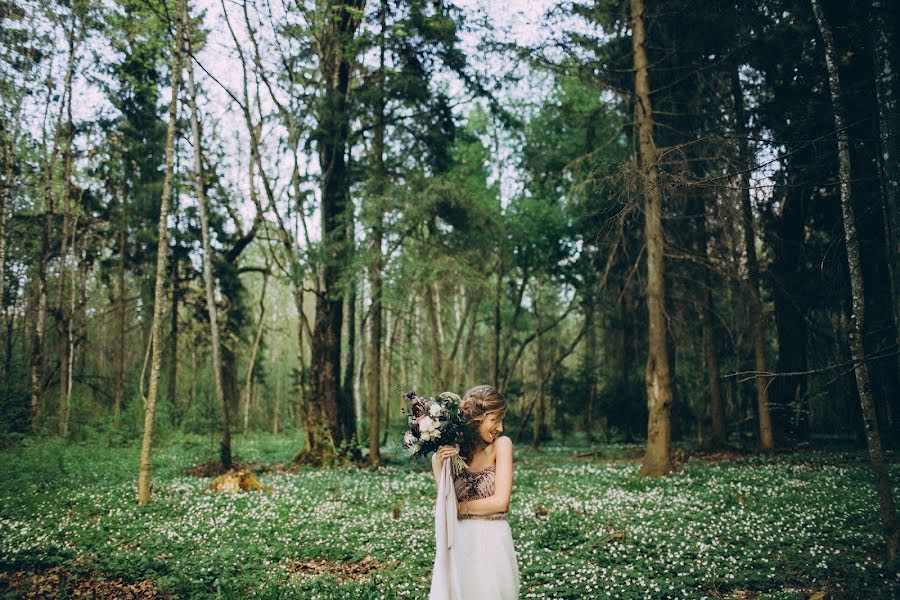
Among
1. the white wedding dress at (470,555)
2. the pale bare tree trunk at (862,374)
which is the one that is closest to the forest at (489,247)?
the pale bare tree trunk at (862,374)

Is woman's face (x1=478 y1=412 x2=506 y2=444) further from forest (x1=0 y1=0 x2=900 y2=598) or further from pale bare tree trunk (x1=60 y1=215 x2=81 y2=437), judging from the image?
pale bare tree trunk (x1=60 y1=215 x2=81 y2=437)

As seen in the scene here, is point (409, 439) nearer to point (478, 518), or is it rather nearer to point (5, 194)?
point (478, 518)

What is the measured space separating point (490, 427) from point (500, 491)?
498mm

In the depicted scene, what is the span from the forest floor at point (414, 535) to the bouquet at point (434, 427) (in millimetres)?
2819

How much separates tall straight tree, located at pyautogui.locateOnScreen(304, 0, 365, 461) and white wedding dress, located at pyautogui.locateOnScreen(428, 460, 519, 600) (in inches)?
486

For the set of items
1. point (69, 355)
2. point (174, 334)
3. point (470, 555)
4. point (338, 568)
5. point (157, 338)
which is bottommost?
point (338, 568)

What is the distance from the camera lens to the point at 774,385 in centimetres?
1650

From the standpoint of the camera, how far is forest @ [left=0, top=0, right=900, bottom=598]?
22.5 feet

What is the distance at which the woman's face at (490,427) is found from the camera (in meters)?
4.30

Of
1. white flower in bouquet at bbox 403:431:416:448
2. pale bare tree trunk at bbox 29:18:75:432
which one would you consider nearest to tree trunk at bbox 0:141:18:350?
pale bare tree trunk at bbox 29:18:75:432

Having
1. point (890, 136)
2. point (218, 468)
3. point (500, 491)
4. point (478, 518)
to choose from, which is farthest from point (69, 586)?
point (890, 136)

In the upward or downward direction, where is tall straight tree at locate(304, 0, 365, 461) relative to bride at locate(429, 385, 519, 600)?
upward

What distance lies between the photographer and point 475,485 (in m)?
4.33

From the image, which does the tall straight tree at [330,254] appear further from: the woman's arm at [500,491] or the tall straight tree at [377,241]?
the woman's arm at [500,491]
